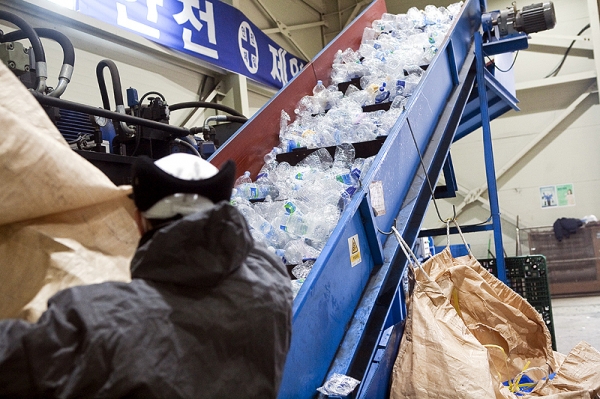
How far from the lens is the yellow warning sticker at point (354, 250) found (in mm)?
1873

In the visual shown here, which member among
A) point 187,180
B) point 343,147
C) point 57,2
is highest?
point 57,2

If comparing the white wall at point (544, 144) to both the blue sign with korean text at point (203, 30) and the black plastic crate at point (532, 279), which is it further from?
the black plastic crate at point (532, 279)

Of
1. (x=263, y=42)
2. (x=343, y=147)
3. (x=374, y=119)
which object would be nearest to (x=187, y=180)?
(x=343, y=147)

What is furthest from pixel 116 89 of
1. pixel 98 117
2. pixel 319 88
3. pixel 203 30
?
pixel 203 30

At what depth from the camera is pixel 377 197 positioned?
6.98 feet

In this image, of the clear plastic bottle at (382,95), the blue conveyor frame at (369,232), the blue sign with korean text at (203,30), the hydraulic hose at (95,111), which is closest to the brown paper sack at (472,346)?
the blue conveyor frame at (369,232)

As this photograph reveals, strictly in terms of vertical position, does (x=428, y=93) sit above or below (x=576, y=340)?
above

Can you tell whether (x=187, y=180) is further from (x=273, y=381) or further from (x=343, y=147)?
(x=343, y=147)

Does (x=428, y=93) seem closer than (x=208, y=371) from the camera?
No

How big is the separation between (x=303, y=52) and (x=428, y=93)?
605cm

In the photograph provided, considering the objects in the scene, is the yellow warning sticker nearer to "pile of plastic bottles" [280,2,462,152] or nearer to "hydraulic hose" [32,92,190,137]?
"pile of plastic bottles" [280,2,462,152]

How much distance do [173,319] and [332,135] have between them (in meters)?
2.23

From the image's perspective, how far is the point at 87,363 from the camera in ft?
2.32

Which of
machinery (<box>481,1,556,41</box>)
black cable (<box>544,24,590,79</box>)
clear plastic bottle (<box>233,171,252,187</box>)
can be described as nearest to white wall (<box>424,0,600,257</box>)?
black cable (<box>544,24,590,79</box>)
